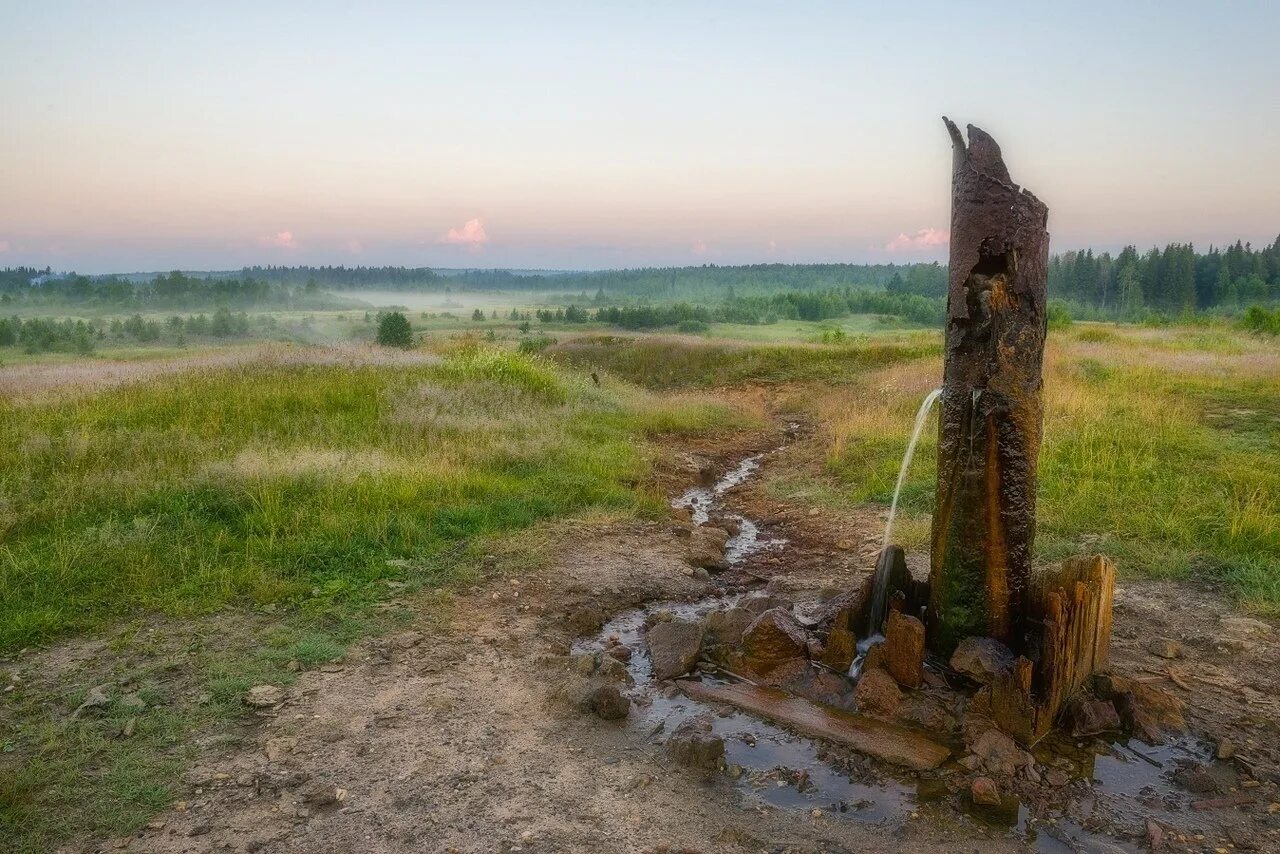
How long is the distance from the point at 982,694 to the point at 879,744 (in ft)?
2.15

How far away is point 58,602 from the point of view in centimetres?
565

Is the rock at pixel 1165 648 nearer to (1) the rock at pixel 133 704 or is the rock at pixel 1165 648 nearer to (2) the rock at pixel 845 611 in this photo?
(2) the rock at pixel 845 611

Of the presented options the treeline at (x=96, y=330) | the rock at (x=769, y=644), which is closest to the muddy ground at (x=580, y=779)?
the rock at (x=769, y=644)

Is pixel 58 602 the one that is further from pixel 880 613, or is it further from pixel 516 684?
pixel 880 613

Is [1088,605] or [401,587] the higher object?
[1088,605]

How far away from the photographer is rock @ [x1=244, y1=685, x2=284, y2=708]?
455cm

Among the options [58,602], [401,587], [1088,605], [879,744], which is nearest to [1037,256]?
[1088,605]

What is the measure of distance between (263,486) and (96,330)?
1570 inches

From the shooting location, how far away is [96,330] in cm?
3981

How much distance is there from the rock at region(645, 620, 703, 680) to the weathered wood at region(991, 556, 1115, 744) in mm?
1779

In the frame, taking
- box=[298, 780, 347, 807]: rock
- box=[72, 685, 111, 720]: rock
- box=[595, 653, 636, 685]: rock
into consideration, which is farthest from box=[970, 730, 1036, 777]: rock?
box=[72, 685, 111, 720]: rock

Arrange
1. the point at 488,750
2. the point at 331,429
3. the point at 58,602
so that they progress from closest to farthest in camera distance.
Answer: the point at 488,750
the point at 58,602
the point at 331,429

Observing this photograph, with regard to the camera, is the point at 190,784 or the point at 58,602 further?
the point at 58,602

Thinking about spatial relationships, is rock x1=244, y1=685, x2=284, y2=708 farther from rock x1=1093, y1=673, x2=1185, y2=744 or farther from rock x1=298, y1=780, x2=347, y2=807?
rock x1=1093, y1=673, x2=1185, y2=744
